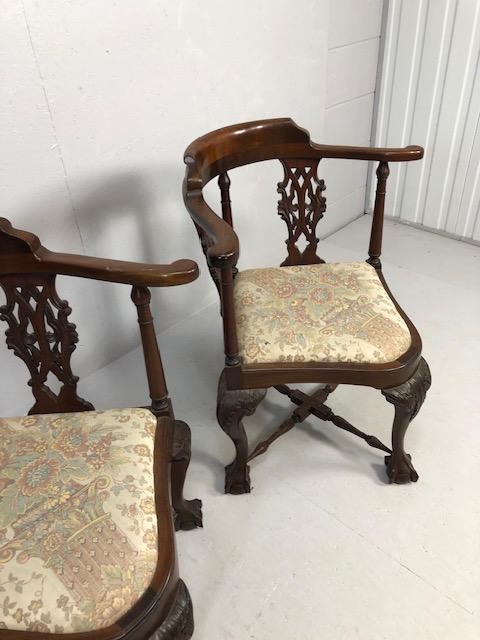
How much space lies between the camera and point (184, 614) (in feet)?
3.19

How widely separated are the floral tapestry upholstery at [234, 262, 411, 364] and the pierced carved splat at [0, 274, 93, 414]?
424 mm

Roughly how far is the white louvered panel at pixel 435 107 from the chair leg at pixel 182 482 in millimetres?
2012

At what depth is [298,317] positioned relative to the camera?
1410mm

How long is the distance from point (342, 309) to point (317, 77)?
134 centimetres

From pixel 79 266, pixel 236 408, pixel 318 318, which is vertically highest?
pixel 79 266

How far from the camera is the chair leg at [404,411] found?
4.56 ft

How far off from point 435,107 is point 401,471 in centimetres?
181

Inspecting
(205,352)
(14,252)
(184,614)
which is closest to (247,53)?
(205,352)

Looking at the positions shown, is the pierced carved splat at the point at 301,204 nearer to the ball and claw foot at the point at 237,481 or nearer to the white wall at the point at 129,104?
the white wall at the point at 129,104

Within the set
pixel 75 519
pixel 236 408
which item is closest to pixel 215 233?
pixel 236 408

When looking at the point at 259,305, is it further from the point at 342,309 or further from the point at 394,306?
the point at 394,306

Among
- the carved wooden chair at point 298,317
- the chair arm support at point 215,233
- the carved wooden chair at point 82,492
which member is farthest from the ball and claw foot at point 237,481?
the chair arm support at point 215,233

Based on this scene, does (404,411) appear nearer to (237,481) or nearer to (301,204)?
(237,481)

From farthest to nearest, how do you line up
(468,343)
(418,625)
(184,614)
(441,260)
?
1. (441,260)
2. (468,343)
3. (418,625)
4. (184,614)
